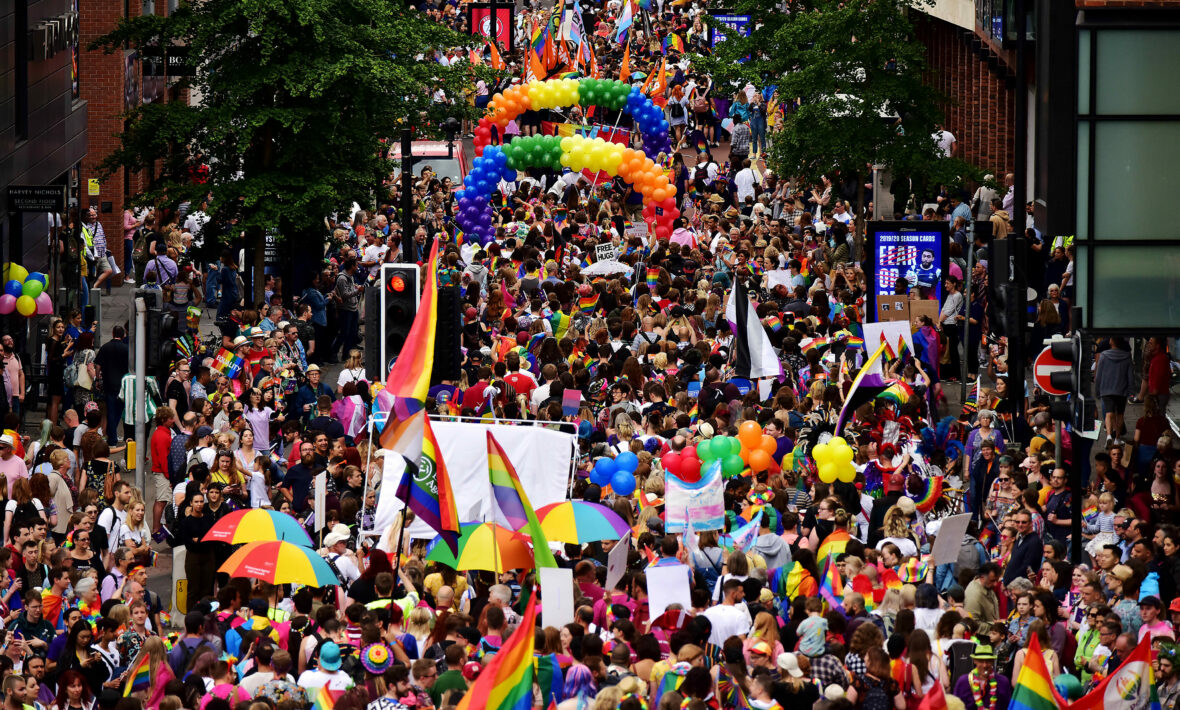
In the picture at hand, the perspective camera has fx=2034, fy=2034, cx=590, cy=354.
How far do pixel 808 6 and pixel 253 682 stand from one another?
79.0ft

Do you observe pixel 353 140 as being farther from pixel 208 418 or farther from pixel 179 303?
pixel 208 418

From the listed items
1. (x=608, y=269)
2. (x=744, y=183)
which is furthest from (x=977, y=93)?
(x=608, y=269)

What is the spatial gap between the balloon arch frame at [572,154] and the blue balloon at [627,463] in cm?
1548

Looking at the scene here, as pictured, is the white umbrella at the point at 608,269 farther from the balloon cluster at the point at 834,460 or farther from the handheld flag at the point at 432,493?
the handheld flag at the point at 432,493

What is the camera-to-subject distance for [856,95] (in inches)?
1289

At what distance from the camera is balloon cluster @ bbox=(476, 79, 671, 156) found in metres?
41.4

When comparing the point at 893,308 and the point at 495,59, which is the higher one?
the point at 495,59

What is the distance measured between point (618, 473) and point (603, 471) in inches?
11.2

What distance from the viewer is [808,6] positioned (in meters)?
35.7

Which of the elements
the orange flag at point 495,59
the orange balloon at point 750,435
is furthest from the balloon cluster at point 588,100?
the orange balloon at point 750,435

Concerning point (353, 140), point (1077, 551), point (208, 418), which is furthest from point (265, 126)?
point (1077, 551)

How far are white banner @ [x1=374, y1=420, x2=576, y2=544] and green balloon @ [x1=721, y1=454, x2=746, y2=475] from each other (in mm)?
1458

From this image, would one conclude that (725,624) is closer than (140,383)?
Yes

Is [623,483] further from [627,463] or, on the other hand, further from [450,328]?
[450,328]
